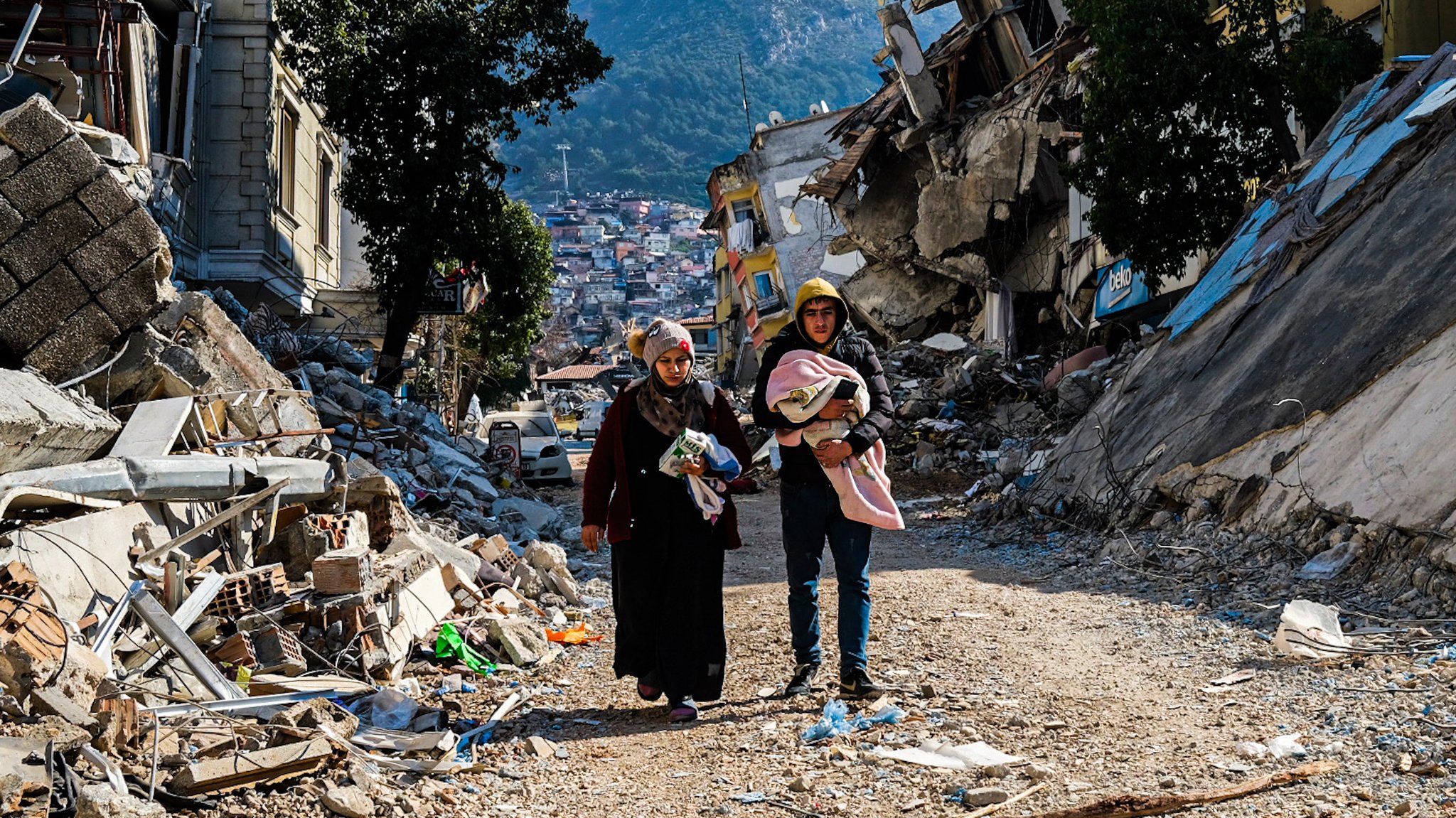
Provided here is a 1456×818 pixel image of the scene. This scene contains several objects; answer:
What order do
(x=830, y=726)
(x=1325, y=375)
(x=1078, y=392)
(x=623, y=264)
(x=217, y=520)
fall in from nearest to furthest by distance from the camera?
1. (x=830, y=726)
2. (x=217, y=520)
3. (x=1325, y=375)
4. (x=1078, y=392)
5. (x=623, y=264)

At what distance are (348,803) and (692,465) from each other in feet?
6.24

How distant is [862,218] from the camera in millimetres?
29078

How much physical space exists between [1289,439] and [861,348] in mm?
Result: 3951

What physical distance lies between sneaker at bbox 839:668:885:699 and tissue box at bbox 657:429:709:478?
1084 mm

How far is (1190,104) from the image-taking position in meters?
15.0

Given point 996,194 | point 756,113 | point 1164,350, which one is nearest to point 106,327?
point 1164,350

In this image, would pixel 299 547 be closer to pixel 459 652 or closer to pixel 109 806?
pixel 459 652

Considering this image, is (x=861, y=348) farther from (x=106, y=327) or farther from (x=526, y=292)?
(x=526, y=292)

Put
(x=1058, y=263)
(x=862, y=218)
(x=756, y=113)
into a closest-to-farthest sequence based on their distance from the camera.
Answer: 1. (x=1058, y=263)
2. (x=862, y=218)
3. (x=756, y=113)

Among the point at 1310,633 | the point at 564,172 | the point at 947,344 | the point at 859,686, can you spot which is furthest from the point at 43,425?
the point at 564,172

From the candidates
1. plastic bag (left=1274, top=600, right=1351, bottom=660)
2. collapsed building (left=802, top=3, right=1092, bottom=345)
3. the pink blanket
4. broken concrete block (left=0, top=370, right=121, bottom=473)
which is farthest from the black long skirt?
collapsed building (left=802, top=3, right=1092, bottom=345)

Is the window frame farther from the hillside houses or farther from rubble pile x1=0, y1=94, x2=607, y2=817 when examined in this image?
the hillside houses

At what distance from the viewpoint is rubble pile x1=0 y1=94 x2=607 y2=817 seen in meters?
4.11

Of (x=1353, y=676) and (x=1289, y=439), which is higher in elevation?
(x=1289, y=439)
